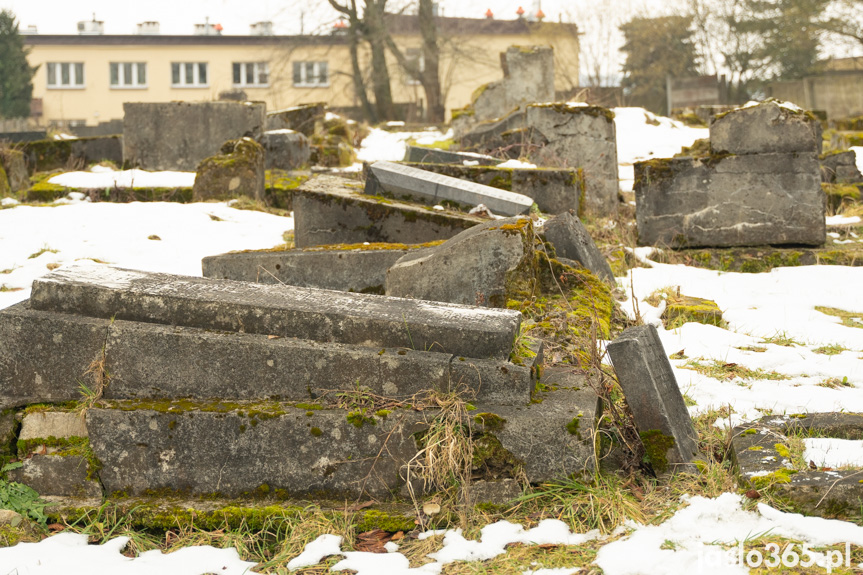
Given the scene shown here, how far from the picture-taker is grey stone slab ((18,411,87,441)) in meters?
3.33

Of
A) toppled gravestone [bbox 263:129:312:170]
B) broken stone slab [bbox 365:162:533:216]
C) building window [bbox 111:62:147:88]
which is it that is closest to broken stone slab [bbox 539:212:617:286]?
broken stone slab [bbox 365:162:533:216]

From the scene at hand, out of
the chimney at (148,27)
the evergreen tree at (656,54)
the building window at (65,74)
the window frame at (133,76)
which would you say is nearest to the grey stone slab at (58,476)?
the evergreen tree at (656,54)

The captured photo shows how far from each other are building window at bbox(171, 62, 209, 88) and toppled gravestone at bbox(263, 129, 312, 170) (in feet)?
104

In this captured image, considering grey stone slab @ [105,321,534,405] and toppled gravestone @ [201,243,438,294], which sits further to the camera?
toppled gravestone @ [201,243,438,294]

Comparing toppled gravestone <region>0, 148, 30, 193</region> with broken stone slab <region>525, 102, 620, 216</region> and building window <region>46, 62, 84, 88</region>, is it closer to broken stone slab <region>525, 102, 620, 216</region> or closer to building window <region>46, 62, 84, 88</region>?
broken stone slab <region>525, 102, 620, 216</region>

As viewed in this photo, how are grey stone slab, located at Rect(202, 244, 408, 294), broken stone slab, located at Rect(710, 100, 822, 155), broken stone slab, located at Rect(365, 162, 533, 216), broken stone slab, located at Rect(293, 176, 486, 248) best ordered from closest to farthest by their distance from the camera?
1. grey stone slab, located at Rect(202, 244, 408, 294)
2. broken stone slab, located at Rect(293, 176, 486, 248)
3. broken stone slab, located at Rect(365, 162, 533, 216)
4. broken stone slab, located at Rect(710, 100, 822, 155)

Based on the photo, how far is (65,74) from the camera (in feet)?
134

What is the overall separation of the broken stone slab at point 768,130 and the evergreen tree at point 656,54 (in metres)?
23.2

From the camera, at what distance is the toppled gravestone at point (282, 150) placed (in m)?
12.1

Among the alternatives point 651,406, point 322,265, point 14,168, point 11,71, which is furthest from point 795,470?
point 11,71

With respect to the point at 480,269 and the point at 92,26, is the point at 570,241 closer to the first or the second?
the point at 480,269

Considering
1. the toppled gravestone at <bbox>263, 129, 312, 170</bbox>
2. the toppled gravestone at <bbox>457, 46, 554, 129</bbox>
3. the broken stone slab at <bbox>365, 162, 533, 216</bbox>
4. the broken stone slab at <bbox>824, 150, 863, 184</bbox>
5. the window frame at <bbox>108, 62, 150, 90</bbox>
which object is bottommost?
the broken stone slab at <bbox>365, 162, 533, 216</bbox>

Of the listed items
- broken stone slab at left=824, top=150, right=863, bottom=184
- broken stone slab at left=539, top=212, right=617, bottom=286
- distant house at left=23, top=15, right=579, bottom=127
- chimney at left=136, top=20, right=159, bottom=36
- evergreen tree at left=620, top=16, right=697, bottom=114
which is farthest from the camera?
chimney at left=136, top=20, right=159, bottom=36

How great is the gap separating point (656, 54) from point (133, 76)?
84.4 feet
